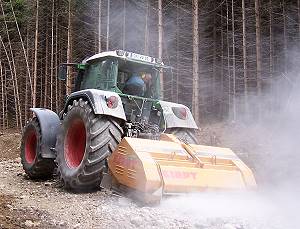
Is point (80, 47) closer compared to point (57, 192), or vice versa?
point (57, 192)

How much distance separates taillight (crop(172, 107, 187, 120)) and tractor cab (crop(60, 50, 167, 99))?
685 millimetres

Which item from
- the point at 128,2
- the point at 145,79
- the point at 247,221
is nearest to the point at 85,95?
the point at 145,79

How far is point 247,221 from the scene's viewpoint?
4863 mm

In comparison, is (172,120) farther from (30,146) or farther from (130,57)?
(30,146)

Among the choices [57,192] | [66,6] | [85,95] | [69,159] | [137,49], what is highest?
[66,6]

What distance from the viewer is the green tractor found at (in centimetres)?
632

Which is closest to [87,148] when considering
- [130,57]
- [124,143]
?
[124,143]

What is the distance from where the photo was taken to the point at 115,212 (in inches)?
206

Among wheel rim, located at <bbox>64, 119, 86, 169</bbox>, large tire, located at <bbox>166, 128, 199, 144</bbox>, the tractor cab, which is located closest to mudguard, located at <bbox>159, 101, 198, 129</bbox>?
large tire, located at <bbox>166, 128, 199, 144</bbox>

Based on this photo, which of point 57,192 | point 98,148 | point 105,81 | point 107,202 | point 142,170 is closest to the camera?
point 142,170

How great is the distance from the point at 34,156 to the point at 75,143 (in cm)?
199

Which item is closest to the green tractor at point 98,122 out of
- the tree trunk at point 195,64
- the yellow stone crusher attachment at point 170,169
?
the yellow stone crusher attachment at point 170,169

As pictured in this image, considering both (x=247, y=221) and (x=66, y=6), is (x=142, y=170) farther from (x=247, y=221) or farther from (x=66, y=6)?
(x=66, y=6)

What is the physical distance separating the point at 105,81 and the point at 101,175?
2.07 meters
